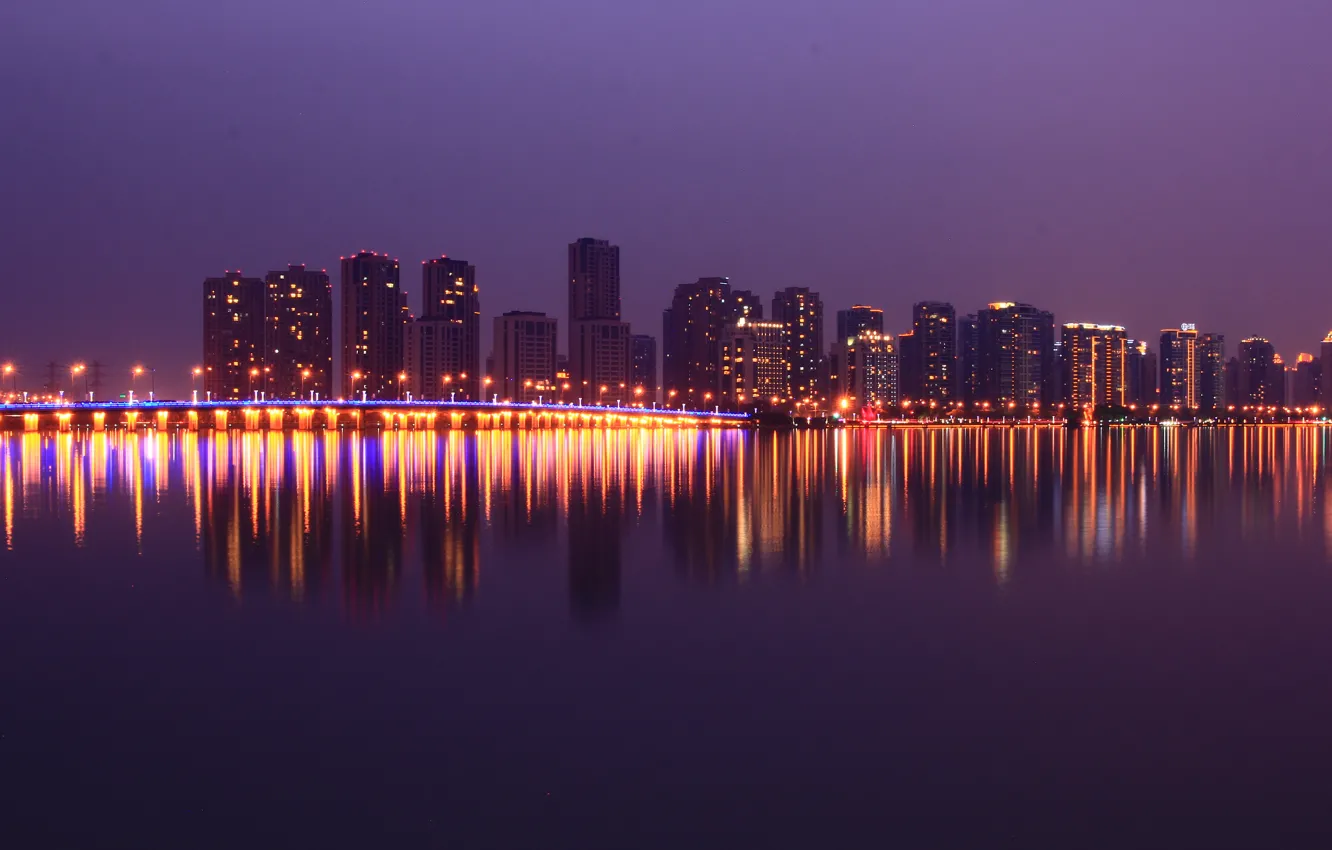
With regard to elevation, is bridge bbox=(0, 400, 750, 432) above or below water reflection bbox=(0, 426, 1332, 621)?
above

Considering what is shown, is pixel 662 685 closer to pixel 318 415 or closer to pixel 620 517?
pixel 620 517

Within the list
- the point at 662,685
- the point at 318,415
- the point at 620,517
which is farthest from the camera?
the point at 318,415

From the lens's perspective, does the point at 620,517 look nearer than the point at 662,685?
No

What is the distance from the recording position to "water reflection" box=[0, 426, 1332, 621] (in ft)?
57.4

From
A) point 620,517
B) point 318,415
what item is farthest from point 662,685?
point 318,415

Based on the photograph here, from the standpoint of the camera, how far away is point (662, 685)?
10234 mm

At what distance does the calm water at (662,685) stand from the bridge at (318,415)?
300 ft

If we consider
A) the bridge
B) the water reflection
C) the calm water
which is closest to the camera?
the calm water

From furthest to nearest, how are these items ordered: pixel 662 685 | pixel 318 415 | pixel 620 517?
pixel 318 415
pixel 620 517
pixel 662 685

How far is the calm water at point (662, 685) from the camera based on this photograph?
721cm

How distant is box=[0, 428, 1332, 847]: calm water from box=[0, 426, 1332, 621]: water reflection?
0.18m

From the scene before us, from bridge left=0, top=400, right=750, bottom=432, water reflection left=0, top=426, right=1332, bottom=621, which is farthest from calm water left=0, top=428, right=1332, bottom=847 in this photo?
bridge left=0, top=400, right=750, bottom=432

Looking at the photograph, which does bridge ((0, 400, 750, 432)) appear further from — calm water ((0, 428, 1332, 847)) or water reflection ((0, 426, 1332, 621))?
calm water ((0, 428, 1332, 847))

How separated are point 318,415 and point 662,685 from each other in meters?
151
